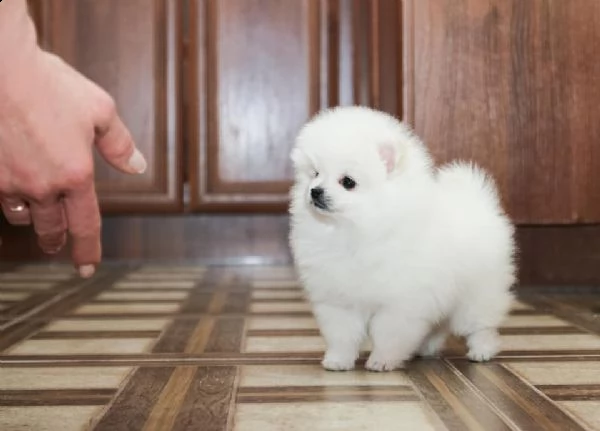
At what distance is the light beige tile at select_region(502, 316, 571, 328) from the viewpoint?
5.70 feet

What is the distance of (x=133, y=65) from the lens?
9.71 feet

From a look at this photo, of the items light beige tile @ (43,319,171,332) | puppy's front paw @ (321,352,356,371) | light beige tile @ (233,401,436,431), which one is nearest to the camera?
light beige tile @ (233,401,436,431)

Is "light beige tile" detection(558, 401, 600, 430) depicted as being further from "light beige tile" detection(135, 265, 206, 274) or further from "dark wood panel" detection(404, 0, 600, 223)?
"light beige tile" detection(135, 265, 206, 274)

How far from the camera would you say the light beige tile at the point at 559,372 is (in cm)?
123

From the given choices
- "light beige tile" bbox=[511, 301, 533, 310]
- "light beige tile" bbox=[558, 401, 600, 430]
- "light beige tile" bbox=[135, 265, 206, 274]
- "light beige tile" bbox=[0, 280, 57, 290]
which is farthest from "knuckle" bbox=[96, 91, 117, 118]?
"light beige tile" bbox=[135, 265, 206, 274]

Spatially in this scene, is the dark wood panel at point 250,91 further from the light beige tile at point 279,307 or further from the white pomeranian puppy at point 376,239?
the white pomeranian puppy at point 376,239

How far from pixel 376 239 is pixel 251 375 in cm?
27

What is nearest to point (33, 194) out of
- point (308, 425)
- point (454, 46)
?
point (308, 425)

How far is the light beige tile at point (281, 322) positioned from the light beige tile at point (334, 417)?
2.01ft

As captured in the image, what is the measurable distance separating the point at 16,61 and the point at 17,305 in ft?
5.01

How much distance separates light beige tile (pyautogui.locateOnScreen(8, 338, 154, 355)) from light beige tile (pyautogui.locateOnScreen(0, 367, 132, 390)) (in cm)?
14

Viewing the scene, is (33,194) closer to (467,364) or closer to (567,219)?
(467,364)

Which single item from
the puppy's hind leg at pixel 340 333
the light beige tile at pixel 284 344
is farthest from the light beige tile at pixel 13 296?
the puppy's hind leg at pixel 340 333

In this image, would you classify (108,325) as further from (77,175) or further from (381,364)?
(77,175)
